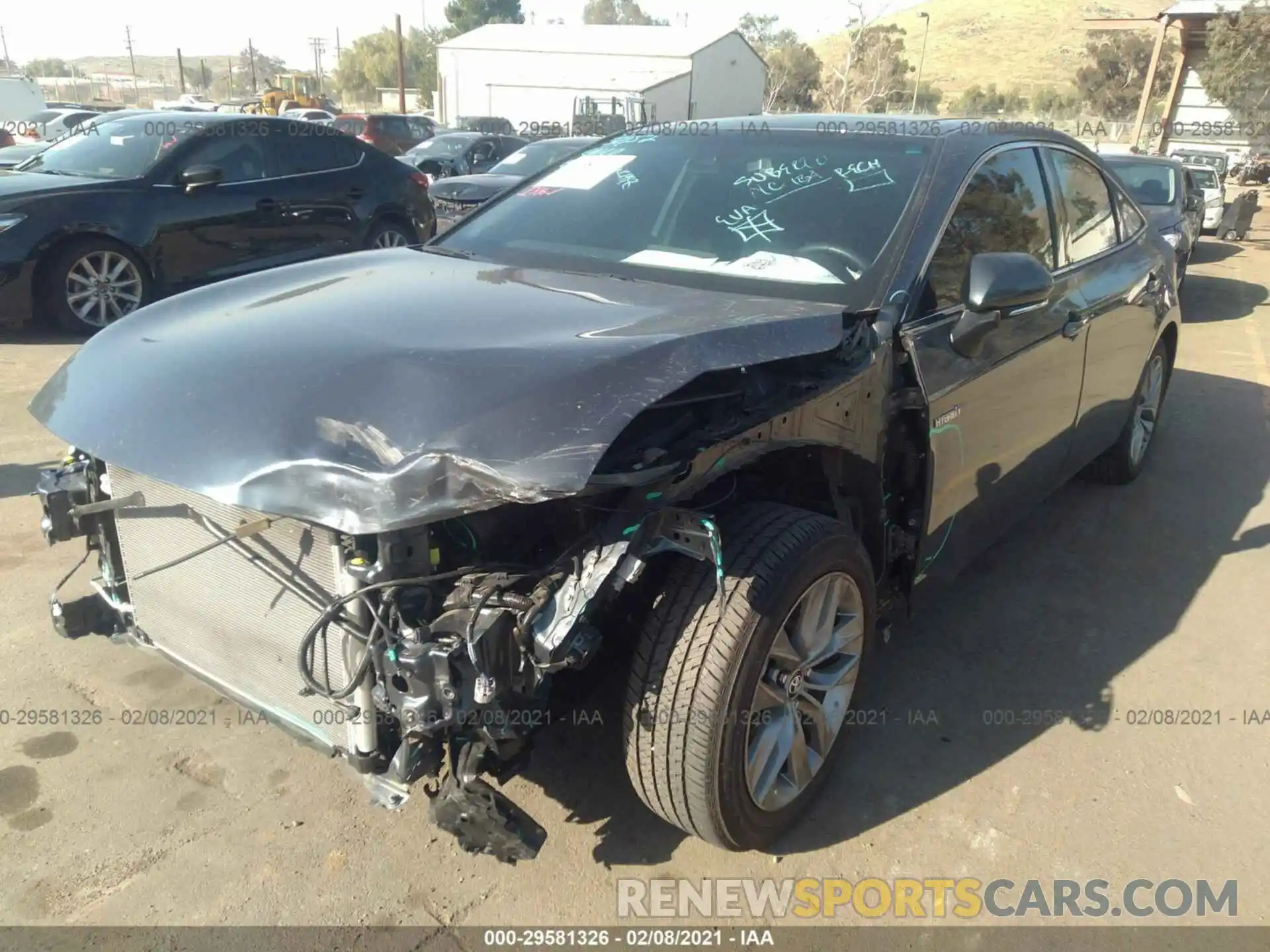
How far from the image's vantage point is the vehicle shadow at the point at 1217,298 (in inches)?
414

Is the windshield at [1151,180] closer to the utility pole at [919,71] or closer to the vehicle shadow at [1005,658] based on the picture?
the vehicle shadow at [1005,658]

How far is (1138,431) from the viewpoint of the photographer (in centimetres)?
507

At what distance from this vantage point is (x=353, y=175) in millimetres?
8742

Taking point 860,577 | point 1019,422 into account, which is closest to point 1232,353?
point 1019,422

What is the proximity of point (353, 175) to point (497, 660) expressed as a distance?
25.7ft

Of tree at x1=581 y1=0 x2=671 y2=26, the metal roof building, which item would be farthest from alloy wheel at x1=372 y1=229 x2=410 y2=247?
tree at x1=581 y1=0 x2=671 y2=26

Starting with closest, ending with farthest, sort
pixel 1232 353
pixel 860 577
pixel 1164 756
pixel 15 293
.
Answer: pixel 860 577
pixel 1164 756
pixel 15 293
pixel 1232 353

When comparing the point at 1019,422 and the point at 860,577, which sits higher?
the point at 1019,422

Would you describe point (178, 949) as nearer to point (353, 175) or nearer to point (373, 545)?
point (373, 545)

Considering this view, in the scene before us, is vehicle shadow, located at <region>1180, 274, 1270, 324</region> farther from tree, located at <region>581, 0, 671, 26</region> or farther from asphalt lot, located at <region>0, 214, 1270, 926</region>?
tree, located at <region>581, 0, 671, 26</region>

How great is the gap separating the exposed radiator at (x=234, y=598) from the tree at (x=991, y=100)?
54842mm

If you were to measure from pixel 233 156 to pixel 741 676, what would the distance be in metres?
7.42

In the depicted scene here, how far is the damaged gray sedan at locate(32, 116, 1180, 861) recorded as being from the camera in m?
1.92

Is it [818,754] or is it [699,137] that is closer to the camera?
[818,754]
